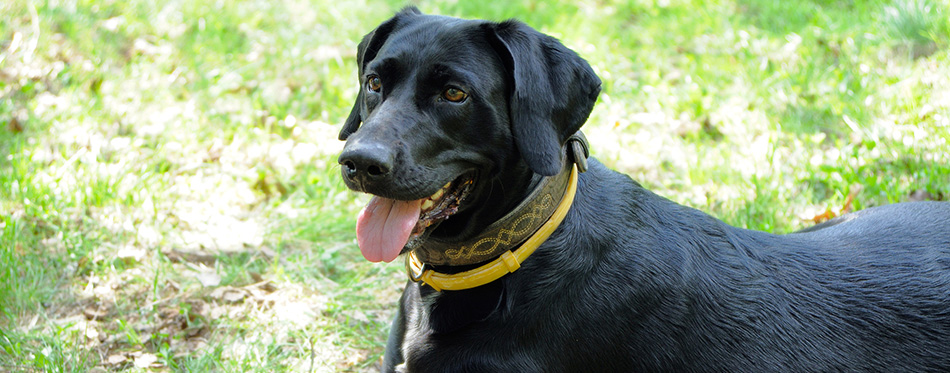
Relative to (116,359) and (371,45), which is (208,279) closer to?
(116,359)

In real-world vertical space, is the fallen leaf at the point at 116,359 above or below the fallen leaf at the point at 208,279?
below

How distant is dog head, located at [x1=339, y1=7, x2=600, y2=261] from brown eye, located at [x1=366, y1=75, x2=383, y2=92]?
0.07 meters

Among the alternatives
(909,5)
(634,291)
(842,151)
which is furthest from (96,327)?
(909,5)

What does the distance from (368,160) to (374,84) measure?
19.0 inches

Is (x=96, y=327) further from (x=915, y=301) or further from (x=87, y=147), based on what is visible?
(x=915, y=301)

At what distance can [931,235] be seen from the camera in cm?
264

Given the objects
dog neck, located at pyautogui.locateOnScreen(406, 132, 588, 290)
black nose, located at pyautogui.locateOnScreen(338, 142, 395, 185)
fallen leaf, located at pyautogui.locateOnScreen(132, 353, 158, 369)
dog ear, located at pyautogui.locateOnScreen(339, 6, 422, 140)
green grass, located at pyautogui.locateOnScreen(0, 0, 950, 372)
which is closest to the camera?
black nose, located at pyautogui.locateOnScreen(338, 142, 395, 185)

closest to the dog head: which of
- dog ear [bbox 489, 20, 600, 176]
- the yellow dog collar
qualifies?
dog ear [bbox 489, 20, 600, 176]

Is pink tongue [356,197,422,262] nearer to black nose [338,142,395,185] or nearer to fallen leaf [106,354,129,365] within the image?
black nose [338,142,395,185]

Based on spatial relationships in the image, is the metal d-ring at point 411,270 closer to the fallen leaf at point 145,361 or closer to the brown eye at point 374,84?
the brown eye at point 374,84

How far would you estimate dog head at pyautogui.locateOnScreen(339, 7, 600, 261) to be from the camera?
2.25 meters

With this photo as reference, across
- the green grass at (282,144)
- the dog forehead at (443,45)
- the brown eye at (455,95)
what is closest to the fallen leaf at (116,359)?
the green grass at (282,144)

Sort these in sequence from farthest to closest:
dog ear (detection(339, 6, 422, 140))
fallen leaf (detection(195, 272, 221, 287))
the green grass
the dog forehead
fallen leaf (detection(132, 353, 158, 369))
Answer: fallen leaf (detection(195, 272, 221, 287))
the green grass
fallen leaf (detection(132, 353, 158, 369))
dog ear (detection(339, 6, 422, 140))
the dog forehead

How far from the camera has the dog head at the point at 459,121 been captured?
225 centimetres
